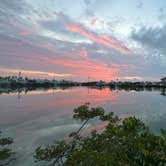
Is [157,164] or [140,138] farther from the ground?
[140,138]

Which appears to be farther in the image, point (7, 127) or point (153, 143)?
point (7, 127)

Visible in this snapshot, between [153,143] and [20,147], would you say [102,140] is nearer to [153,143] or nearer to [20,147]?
[153,143]

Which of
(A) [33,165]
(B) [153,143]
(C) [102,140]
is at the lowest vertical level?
(A) [33,165]

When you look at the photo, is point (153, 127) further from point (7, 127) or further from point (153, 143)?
point (153, 143)

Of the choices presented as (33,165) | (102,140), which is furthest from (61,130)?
(102,140)

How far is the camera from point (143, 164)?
453cm

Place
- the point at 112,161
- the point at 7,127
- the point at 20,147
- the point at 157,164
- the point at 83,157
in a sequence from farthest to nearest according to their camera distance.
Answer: the point at 7,127 < the point at 20,147 < the point at 83,157 < the point at 112,161 < the point at 157,164

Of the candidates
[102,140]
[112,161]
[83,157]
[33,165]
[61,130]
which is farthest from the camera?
[61,130]

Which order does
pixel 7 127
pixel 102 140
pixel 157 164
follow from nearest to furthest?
1. pixel 157 164
2. pixel 102 140
3. pixel 7 127

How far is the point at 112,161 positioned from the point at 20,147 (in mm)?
15112

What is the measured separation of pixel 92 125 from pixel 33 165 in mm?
14103

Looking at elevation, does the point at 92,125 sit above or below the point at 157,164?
below

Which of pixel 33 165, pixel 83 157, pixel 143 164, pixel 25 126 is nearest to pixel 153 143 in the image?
pixel 143 164

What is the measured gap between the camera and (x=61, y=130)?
965 inches
